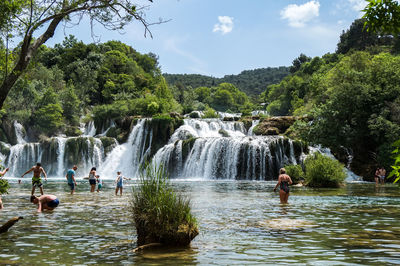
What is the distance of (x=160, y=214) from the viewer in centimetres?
730

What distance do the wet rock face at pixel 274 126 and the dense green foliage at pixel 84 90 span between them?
20929 millimetres

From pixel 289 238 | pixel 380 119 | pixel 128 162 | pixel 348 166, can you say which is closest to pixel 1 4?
pixel 289 238

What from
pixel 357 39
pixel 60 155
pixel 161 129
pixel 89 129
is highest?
pixel 357 39

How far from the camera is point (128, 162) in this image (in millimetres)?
46312

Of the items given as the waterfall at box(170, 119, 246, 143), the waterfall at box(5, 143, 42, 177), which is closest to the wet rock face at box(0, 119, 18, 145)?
the waterfall at box(5, 143, 42, 177)

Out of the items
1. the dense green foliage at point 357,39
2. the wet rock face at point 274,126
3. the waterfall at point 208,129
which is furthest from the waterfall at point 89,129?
the dense green foliage at point 357,39

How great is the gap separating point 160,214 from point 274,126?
38.3m

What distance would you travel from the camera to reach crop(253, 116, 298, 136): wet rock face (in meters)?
43.7

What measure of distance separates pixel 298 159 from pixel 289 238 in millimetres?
28914

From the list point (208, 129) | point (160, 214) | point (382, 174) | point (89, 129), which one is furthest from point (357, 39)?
point (160, 214)

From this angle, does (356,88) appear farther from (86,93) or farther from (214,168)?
(86,93)

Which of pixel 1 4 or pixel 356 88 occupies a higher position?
pixel 356 88

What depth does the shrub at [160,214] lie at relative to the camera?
24.0 feet

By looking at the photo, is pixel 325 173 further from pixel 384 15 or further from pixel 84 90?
pixel 84 90
